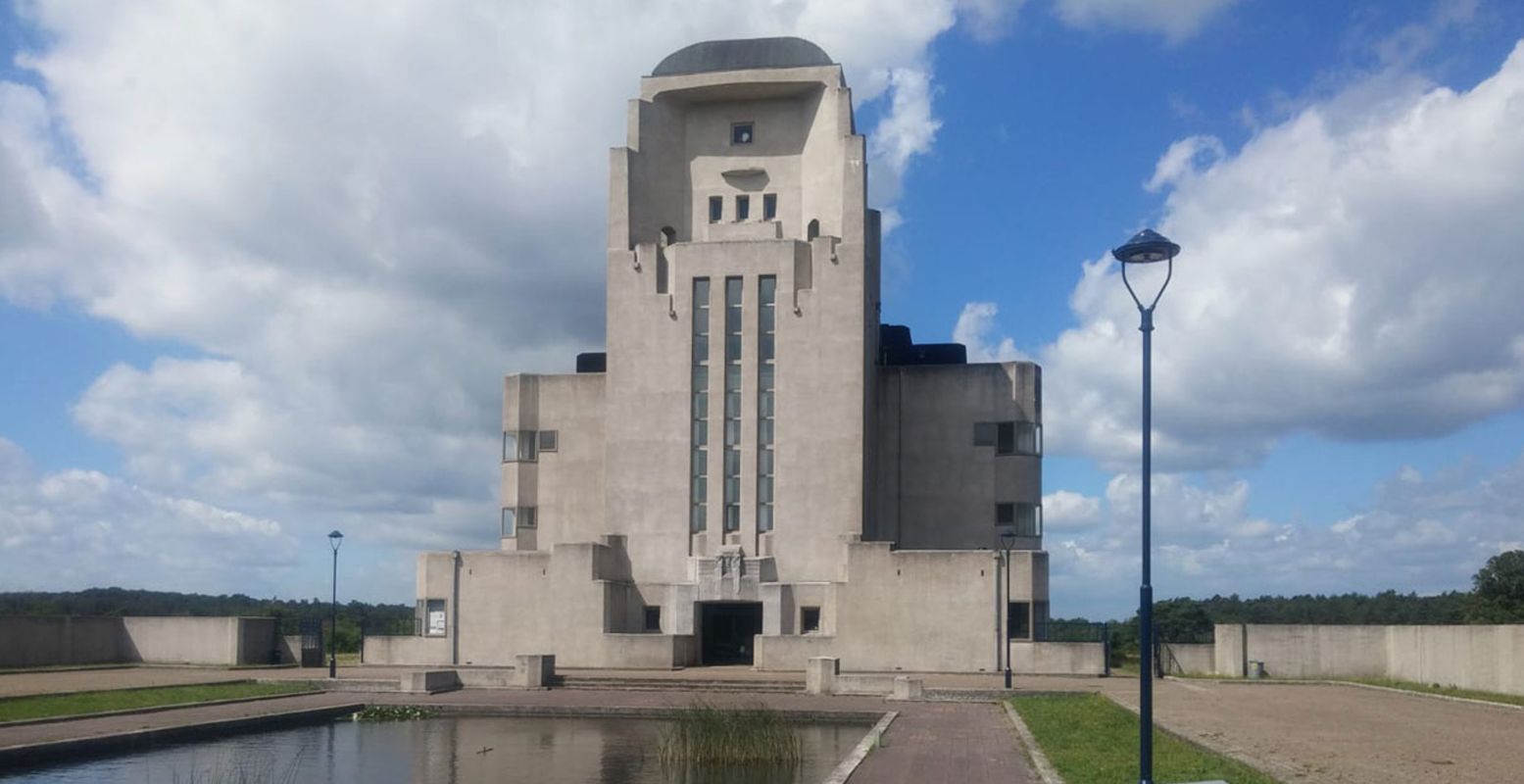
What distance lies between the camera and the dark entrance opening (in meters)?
46.4

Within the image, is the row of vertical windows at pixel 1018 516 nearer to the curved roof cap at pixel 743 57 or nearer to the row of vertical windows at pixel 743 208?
the row of vertical windows at pixel 743 208

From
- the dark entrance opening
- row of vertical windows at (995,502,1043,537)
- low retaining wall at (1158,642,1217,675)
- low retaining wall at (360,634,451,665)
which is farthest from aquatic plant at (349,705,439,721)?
row of vertical windows at (995,502,1043,537)

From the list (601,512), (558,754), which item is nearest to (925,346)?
(601,512)

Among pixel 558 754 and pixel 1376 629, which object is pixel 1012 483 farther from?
pixel 558 754

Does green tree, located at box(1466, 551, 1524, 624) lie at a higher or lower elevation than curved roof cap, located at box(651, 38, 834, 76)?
lower

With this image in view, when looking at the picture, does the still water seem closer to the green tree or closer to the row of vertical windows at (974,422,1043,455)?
the row of vertical windows at (974,422,1043,455)

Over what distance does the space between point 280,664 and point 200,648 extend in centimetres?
266

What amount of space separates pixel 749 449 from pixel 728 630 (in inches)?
253

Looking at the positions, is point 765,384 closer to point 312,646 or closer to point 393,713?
point 312,646

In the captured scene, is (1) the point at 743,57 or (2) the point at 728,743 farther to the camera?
(1) the point at 743,57

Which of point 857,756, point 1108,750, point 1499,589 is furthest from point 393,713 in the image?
point 1499,589

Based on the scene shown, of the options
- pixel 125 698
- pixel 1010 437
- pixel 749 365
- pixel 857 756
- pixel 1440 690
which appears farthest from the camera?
pixel 1010 437

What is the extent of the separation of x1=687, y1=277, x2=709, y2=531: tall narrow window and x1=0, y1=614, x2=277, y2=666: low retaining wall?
15281mm

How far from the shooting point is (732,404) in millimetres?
47812
